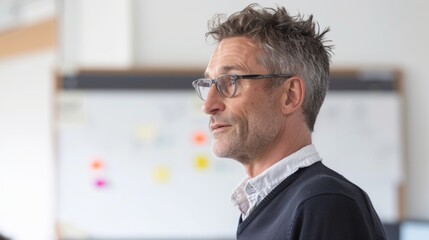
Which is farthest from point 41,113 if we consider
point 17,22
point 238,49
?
point 238,49

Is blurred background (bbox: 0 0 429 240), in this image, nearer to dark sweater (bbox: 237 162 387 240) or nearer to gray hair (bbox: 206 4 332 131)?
gray hair (bbox: 206 4 332 131)

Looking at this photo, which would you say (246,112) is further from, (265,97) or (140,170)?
(140,170)

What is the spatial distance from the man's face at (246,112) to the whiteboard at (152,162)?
2.02 metres

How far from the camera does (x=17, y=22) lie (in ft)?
14.4

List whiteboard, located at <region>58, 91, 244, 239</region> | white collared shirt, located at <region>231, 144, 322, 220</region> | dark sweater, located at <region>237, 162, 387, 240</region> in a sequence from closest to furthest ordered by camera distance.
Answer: dark sweater, located at <region>237, 162, 387, 240</region>
white collared shirt, located at <region>231, 144, 322, 220</region>
whiteboard, located at <region>58, 91, 244, 239</region>

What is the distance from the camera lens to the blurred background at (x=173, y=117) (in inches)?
128

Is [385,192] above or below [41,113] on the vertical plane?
below

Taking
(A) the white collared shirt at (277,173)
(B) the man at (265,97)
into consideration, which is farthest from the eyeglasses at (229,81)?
(A) the white collared shirt at (277,173)

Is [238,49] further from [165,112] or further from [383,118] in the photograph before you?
[383,118]

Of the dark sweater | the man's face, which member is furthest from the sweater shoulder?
the man's face

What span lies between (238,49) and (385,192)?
7.65 feet

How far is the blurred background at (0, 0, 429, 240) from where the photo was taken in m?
3.24

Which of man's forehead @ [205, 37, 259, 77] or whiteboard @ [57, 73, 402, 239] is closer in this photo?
man's forehead @ [205, 37, 259, 77]

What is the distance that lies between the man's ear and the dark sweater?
0.15 m
